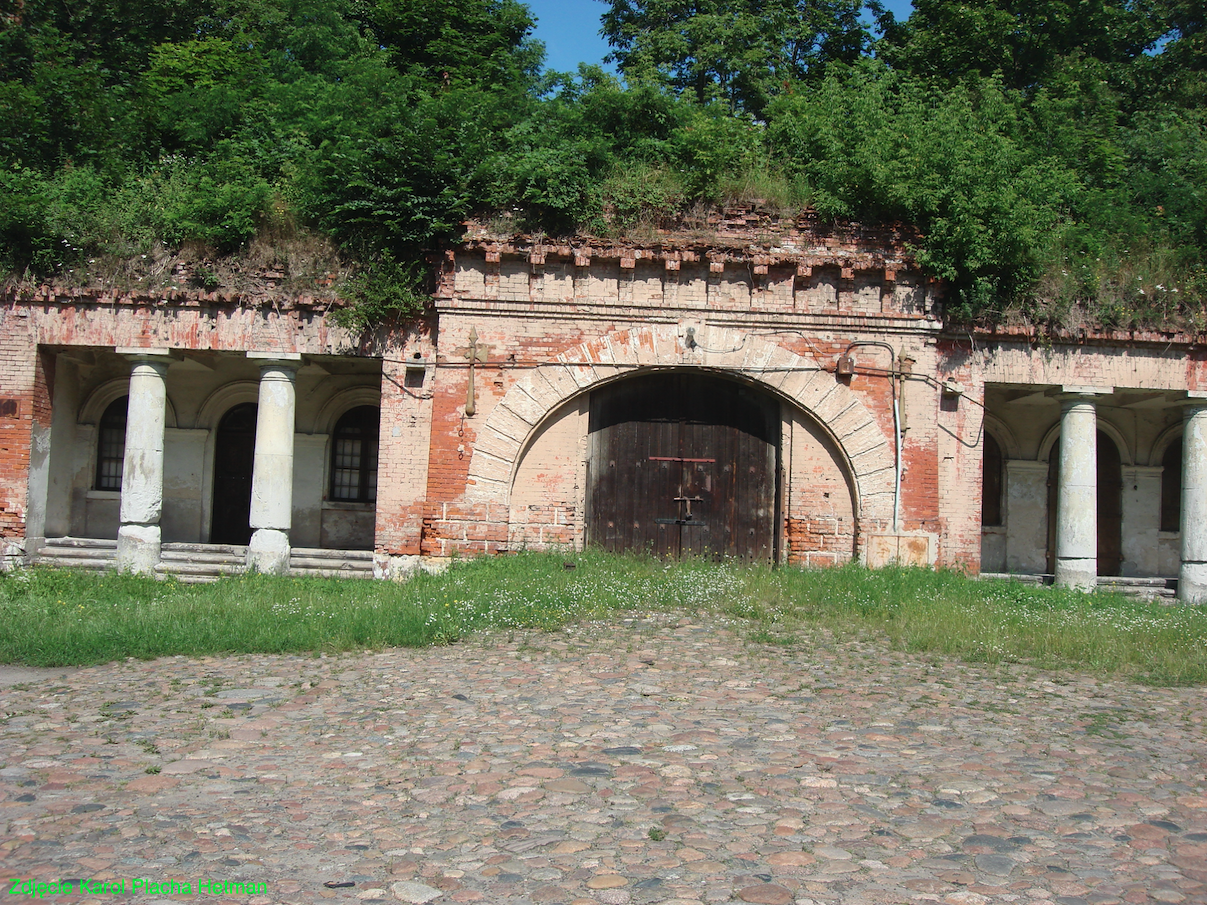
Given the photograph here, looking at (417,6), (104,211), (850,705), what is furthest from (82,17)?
(850,705)

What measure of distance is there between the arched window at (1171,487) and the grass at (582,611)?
16.5 feet

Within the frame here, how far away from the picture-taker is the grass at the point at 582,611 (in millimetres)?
8422

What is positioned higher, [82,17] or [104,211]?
[82,17]

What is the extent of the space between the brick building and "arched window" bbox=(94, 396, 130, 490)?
6.45ft

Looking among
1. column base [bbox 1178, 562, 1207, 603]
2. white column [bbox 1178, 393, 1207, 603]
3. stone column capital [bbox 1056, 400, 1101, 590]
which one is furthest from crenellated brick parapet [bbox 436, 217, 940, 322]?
column base [bbox 1178, 562, 1207, 603]

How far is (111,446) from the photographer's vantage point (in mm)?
15586

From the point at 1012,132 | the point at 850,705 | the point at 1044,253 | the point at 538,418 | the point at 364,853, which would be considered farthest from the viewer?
the point at 1012,132

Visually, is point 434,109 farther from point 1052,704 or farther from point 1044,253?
point 1052,704

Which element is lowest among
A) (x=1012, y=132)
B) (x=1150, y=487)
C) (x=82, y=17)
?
(x=1150, y=487)

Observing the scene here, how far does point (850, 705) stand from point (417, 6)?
2069 centimetres

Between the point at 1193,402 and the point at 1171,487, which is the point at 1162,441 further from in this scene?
the point at 1193,402

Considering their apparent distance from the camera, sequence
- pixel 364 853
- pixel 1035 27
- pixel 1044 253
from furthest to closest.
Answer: pixel 1035 27, pixel 1044 253, pixel 364 853

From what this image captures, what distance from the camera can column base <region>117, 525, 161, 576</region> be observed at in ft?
41.2

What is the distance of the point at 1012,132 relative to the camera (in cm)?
1608
